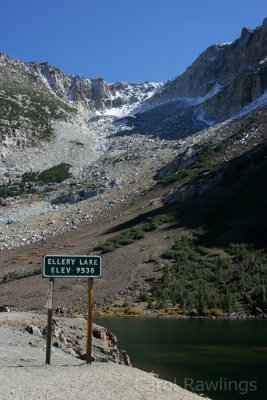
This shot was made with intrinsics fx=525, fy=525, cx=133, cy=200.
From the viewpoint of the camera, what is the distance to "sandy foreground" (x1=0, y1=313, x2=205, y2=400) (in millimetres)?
10594

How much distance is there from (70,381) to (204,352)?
443 inches

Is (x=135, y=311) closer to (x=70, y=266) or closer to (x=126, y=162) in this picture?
(x=70, y=266)

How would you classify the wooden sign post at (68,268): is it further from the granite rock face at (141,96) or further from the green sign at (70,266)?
the granite rock face at (141,96)

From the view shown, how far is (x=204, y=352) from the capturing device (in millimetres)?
21828

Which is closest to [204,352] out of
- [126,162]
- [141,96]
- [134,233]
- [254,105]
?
[134,233]

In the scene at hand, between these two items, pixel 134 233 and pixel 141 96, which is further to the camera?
pixel 141 96

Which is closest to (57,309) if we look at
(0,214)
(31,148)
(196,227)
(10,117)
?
(196,227)

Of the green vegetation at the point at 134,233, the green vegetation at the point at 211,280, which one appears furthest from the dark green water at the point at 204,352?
the green vegetation at the point at 134,233

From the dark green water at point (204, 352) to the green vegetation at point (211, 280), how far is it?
16.5 ft

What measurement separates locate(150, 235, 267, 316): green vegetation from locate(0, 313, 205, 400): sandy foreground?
2575 cm

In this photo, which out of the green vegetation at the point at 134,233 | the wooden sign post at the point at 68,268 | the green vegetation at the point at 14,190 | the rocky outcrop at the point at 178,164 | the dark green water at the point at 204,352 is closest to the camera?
the wooden sign post at the point at 68,268

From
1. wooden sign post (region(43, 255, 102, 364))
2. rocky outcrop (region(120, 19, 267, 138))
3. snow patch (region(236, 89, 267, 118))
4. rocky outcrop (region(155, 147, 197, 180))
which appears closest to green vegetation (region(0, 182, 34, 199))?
rocky outcrop (region(155, 147, 197, 180))

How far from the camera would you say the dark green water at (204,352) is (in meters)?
15.7

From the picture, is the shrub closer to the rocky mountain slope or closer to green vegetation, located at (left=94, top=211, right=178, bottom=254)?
the rocky mountain slope
